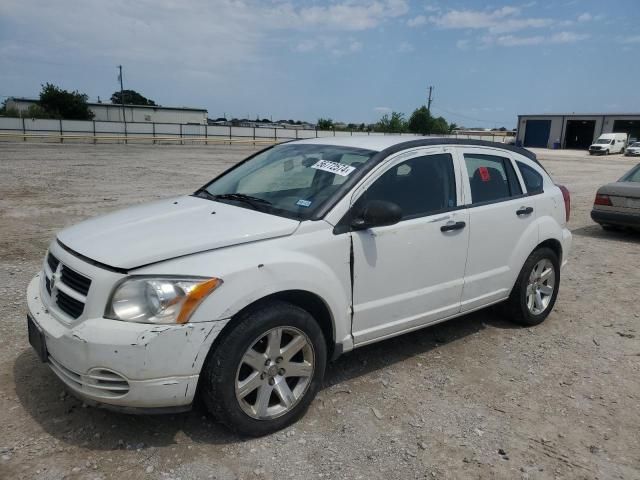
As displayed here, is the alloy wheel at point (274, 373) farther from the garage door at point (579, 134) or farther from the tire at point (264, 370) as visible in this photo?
the garage door at point (579, 134)

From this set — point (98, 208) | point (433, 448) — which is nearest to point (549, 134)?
point (98, 208)

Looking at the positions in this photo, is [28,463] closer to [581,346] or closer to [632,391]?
[632,391]

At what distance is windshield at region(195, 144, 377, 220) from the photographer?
11.4ft

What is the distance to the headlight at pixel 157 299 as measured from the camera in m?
2.66

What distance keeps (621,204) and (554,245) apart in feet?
16.8

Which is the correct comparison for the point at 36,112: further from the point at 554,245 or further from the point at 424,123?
the point at 554,245

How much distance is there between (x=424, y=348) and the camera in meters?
4.43

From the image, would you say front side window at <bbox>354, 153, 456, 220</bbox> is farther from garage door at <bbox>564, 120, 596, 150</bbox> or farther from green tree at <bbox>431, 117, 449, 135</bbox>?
garage door at <bbox>564, 120, 596, 150</bbox>

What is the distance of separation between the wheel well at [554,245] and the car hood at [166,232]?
284 cm

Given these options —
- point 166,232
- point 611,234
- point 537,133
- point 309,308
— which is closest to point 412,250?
point 309,308

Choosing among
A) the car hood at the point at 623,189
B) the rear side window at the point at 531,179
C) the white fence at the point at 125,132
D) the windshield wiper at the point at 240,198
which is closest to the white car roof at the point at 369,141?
the windshield wiper at the point at 240,198

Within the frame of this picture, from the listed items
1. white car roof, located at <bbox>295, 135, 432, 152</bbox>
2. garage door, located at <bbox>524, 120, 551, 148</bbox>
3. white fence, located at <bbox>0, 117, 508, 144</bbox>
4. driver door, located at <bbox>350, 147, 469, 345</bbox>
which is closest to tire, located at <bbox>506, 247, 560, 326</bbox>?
driver door, located at <bbox>350, 147, 469, 345</bbox>

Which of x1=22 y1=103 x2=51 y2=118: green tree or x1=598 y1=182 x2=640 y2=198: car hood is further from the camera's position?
x1=22 y1=103 x2=51 y2=118: green tree

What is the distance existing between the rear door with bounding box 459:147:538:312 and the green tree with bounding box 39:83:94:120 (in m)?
67.6
